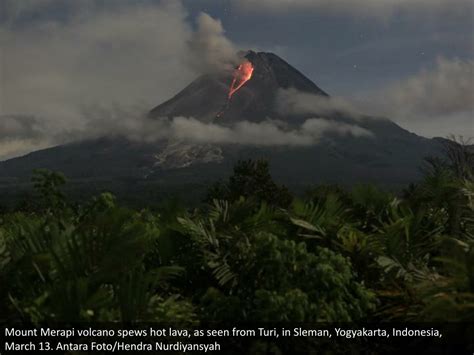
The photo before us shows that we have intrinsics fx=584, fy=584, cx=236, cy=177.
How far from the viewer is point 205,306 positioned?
5.62 metres

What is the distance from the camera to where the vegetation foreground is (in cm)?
466

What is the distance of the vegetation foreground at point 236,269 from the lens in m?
4.66

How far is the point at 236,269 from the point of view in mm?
5695

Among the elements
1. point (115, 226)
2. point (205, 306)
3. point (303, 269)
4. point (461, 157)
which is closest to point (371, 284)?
point (303, 269)

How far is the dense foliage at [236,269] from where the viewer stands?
4.66 m

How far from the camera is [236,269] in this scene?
5.70m

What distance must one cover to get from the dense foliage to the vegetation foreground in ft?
0.04

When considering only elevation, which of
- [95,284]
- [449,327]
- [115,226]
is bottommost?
[449,327]

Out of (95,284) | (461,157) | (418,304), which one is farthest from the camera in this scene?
(461,157)

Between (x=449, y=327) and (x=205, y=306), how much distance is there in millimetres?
2204

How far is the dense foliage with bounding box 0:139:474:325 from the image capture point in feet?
15.3

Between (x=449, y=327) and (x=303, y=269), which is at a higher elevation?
(x=303, y=269)

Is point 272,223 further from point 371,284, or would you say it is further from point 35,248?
point 35,248

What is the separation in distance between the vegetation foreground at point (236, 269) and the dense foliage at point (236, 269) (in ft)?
0.04
